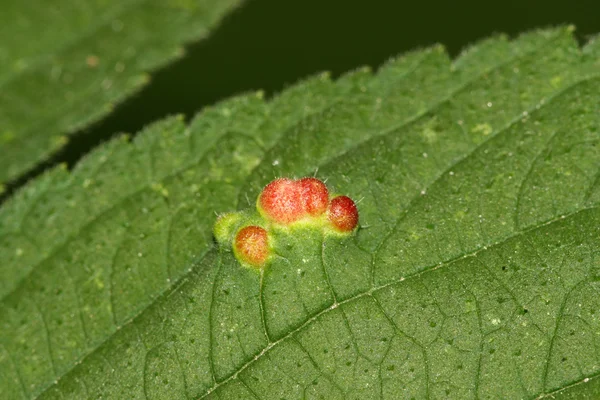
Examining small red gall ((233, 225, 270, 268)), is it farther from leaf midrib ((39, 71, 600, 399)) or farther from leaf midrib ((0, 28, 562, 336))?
leaf midrib ((0, 28, 562, 336))

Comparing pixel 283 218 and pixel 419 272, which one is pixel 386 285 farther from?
pixel 283 218

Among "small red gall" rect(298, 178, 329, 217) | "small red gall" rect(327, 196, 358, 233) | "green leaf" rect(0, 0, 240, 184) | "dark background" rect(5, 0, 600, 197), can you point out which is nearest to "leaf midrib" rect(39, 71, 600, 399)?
"small red gall" rect(327, 196, 358, 233)

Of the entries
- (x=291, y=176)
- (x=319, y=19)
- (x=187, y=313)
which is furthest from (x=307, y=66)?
(x=187, y=313)

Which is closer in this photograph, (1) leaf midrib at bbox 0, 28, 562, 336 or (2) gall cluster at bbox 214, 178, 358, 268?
(2) gall cluster at bbox 214, 178, 358, 268

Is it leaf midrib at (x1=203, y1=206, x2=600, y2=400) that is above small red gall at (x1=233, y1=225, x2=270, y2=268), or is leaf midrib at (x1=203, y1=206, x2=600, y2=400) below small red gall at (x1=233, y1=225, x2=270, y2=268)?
below

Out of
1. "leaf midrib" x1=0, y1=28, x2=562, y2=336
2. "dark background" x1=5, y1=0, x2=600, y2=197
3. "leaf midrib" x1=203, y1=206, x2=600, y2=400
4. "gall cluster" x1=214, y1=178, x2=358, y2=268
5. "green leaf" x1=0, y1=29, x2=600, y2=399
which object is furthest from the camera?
"dark background" x1=5, y1=0, x2=600, y2=197

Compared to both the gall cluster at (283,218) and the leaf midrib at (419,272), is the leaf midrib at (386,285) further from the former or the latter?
the gall cluster at (283,218)

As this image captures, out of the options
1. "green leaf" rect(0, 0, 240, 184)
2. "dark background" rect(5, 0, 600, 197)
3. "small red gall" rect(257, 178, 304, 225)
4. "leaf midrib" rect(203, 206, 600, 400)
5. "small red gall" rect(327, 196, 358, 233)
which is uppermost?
"dark background" rect(5, 0, 600, 197)
